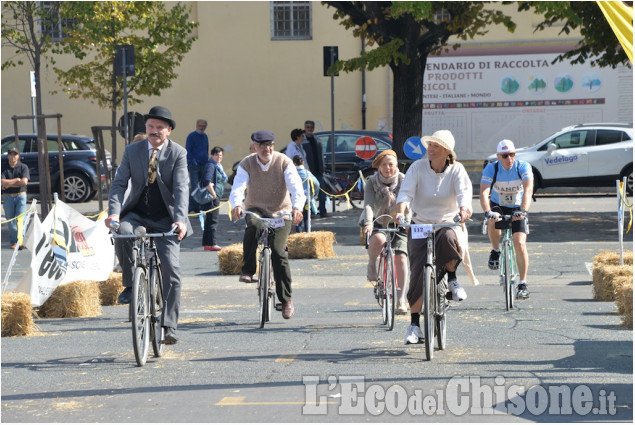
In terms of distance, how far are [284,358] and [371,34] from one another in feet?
49.7

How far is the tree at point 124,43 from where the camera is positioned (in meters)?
32.1

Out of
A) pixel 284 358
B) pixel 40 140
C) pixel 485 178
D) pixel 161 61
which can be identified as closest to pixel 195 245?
pixel 40 140

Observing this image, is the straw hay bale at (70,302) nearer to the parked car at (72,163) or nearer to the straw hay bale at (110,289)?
the straw hay bale at (110,289)

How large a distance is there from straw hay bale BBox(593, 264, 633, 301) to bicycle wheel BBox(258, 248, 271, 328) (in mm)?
3266

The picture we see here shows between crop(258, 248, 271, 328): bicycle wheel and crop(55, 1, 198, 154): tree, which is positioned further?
crop(55, 1, 198, 154): tree

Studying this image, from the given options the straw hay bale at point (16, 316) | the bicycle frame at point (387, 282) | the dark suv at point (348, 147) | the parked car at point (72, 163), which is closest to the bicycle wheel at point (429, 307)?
the bicycle frame at point (387, 282)

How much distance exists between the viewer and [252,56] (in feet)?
125

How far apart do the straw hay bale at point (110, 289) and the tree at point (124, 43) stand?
19.3 metres

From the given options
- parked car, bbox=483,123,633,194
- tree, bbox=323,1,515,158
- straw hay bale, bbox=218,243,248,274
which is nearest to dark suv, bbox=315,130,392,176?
parked car, bbox=483,123,633,194

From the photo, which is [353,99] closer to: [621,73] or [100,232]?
[621,73]

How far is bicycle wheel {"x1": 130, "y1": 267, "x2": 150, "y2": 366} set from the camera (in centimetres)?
840

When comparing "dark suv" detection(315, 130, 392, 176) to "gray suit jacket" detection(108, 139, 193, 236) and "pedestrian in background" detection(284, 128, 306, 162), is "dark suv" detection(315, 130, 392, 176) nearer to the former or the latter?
"pedestrian in background" detection(284, 128, 306, 162)

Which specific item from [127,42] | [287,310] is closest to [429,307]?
[287,310]

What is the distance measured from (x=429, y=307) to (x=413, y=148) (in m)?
13.9
